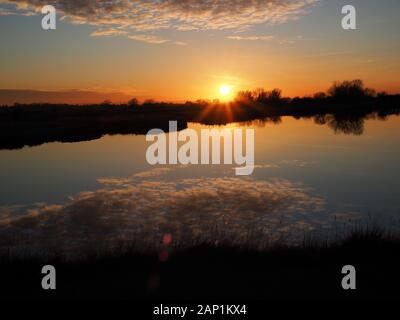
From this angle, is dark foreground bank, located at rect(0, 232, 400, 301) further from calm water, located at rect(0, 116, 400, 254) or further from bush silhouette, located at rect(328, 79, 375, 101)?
bush silhouette, located at rect(328, 79, 375, 101)

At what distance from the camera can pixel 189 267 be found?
862 cm

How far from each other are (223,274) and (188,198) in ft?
26.9

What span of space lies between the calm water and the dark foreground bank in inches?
49.5

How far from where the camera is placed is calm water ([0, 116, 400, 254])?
1205 centimetres

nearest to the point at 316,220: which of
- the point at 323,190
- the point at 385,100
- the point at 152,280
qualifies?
the point at 323,190

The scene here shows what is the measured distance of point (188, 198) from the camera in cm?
1636

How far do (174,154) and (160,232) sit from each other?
17.9m
